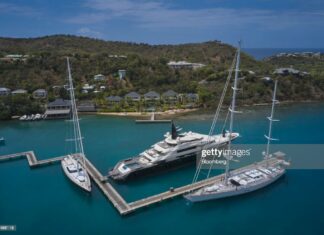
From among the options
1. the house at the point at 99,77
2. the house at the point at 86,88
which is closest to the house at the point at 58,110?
the house at the point at 86,88

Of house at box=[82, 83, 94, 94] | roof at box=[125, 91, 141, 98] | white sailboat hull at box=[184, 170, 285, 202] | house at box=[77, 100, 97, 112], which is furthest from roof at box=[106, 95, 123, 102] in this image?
white sailboat hull at box=[184, 170, 285, 202]

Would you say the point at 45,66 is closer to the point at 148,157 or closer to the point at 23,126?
the point at 23,126

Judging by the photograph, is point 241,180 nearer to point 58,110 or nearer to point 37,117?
point 58,110

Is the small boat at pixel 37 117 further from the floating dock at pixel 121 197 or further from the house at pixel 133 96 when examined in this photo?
the floating dock at pixel 121 197

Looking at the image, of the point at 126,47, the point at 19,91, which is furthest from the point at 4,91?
the point at 126,47

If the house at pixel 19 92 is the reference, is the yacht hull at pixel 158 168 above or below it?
below

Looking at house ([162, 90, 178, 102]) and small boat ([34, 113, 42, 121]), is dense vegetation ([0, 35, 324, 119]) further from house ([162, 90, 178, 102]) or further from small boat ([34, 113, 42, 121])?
house ([162, 90, 178, 102])
